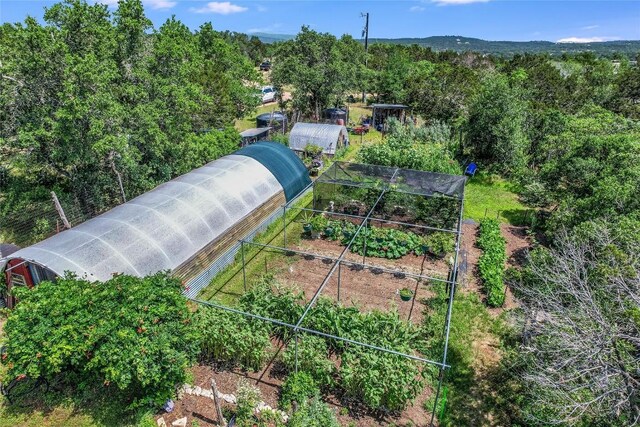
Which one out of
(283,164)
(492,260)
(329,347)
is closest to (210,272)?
(329,347)

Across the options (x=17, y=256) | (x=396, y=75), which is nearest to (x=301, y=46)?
(x=396, y=75)

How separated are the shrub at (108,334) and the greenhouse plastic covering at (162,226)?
7.48 ft

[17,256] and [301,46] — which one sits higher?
[301,46]

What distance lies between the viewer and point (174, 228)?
1376 centimetres

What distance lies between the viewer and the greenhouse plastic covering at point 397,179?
18.3 m

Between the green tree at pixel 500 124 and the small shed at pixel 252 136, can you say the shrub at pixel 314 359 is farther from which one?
the small shed at pixel 252 136

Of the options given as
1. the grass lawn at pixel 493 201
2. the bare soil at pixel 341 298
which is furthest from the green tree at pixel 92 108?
the grass lawn at pixel 493 201

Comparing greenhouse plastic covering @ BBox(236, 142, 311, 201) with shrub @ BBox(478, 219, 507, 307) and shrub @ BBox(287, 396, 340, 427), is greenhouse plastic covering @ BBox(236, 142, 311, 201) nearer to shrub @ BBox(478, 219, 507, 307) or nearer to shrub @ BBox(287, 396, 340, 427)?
shrub @ BBox(478, 219, 507, 307)

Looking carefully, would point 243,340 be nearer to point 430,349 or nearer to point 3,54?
point 430,349

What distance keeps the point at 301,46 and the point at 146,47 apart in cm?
2232

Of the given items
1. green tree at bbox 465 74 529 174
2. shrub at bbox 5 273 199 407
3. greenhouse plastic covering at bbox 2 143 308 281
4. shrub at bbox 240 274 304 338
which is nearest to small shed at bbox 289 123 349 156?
green tree at bbox 465 74 529 174

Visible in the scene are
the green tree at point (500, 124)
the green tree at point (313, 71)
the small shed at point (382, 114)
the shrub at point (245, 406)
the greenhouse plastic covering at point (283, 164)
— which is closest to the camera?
the shrub at point (245, 406)

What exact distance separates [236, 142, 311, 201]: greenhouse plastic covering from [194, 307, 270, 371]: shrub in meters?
10.1

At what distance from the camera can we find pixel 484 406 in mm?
9406
